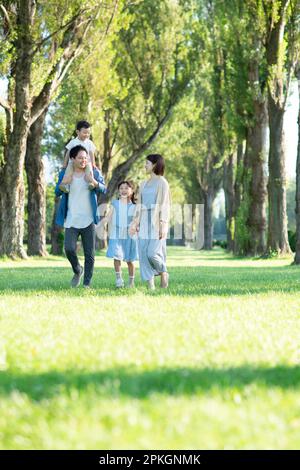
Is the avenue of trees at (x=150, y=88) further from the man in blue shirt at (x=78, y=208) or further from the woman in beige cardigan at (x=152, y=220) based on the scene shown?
the man in blue shirt at (x=78, y=208)

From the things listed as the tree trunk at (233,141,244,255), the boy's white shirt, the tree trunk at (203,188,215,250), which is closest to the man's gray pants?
the boy's white shirt

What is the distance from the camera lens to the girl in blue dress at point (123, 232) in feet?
44.7

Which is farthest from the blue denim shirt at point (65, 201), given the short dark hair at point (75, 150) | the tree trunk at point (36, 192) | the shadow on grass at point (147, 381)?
the tree trunk at point (36, 192)

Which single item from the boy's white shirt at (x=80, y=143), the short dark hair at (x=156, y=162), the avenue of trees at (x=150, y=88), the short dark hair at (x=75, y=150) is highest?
the avenue of trees at (x=150, y=88)

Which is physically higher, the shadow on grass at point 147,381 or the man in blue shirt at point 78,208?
the man in blue shirt at point 78,208

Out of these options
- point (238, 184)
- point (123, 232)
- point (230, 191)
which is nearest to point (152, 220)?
point (123, 232)

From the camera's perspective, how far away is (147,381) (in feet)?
15.3

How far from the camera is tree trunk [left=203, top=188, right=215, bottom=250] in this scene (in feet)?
199

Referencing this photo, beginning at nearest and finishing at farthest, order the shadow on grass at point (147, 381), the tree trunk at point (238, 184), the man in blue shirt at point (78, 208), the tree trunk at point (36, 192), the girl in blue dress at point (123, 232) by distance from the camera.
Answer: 1. the shadow on grass at point (147, 381)
2. the man in blue shirt at point (78, 208)
3. the girl in blue dress at point (123, 232)
4. the tree trunk at point (36, 192)
5. the tree trunk at point (238, 184)

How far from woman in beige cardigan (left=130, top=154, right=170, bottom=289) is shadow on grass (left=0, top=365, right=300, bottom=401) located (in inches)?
300

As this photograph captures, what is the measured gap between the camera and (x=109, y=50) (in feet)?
116

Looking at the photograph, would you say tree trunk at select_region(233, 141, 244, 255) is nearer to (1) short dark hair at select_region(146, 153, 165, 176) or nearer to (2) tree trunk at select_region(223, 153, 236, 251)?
(2) tree trunk at select_region(223, 153, 236, 251)

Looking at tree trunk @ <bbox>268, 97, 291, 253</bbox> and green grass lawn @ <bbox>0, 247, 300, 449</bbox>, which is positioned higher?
tree trunk @ <bbox>268, 97, 291, 253</bbox>

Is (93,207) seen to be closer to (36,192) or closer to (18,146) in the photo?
(18,146)
